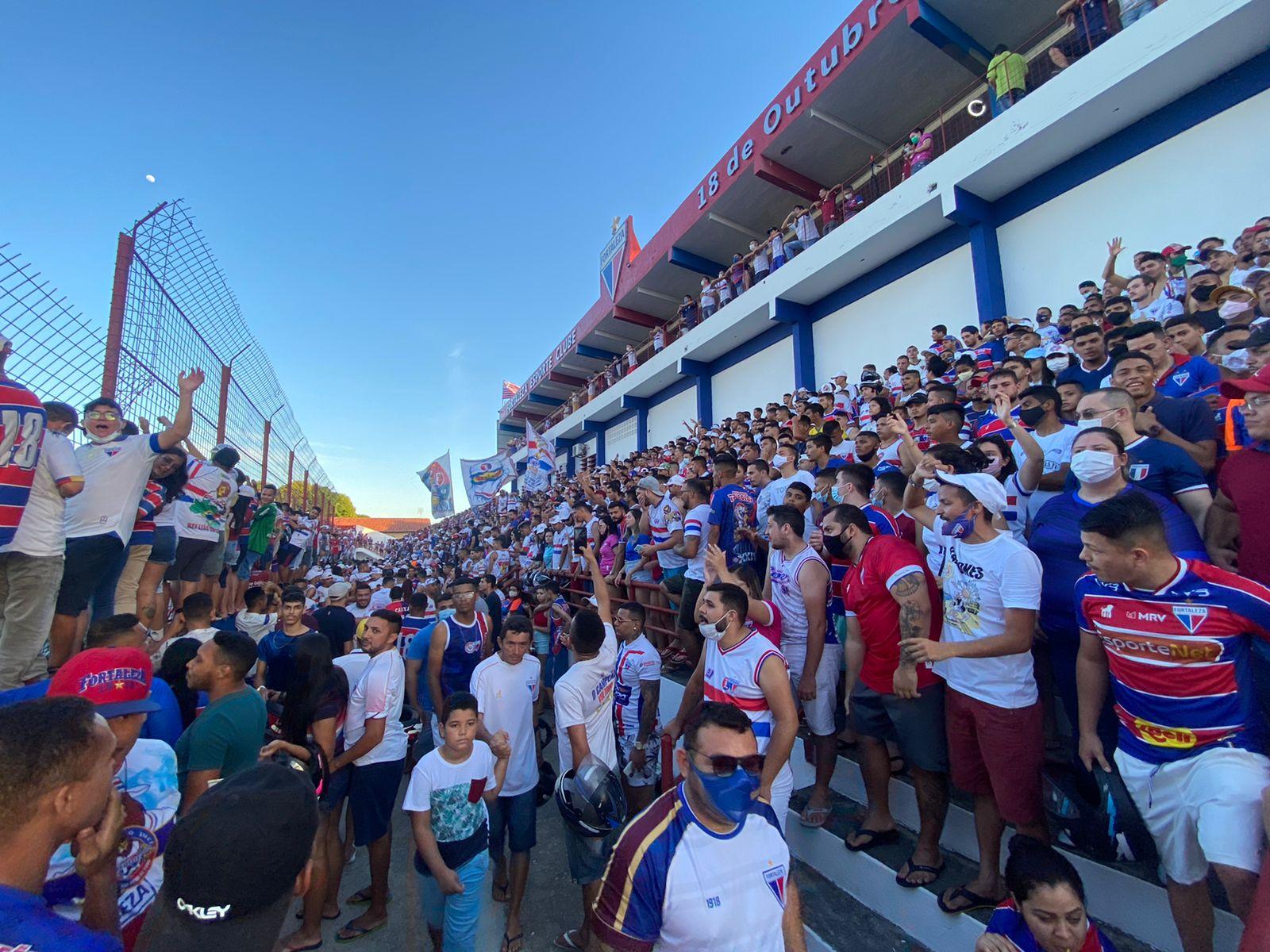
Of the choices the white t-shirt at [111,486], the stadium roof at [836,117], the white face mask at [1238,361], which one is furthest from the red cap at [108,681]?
the stadium roof at [836,117]

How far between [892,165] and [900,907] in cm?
1386

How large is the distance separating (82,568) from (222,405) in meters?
4.92

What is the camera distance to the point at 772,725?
2842mm

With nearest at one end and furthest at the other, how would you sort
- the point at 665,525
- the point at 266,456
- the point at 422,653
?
the point at 422,653 < the point at 665,525 < the point at 266,456

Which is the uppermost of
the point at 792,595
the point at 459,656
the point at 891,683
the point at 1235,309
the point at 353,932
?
the point at 1235,309

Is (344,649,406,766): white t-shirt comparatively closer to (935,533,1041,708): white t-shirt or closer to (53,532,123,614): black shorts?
(53,532,123,614): black shorts

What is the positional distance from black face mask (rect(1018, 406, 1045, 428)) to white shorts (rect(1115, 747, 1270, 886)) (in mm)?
2475

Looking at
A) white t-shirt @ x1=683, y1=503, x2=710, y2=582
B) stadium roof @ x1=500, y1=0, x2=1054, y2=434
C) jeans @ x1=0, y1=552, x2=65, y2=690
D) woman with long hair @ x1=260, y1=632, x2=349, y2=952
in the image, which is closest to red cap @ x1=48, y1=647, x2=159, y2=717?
woman with long hair @ x1=260, y1=632, x2=349, y2=952

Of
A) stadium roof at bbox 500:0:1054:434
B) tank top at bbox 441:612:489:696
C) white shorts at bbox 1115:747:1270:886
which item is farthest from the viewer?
stadium roof at bbox 500:0:1054:434

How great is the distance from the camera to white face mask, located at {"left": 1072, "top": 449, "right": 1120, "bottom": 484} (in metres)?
2.52

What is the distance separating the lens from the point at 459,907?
276 centimetres

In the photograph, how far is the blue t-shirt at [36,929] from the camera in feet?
3.28

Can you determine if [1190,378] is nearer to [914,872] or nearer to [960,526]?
[960,526]

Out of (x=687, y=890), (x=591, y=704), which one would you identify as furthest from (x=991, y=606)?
(x=591, y=704)
